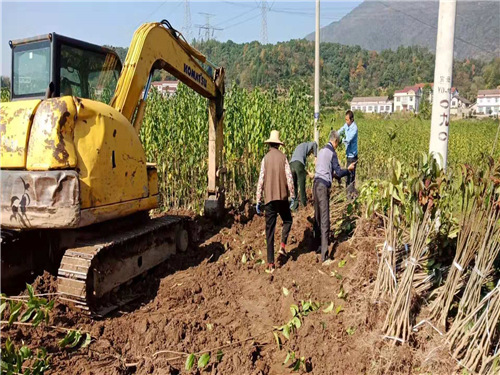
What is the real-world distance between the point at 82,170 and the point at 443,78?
4.06 meters

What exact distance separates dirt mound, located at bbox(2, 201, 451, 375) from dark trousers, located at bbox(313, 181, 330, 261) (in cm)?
29

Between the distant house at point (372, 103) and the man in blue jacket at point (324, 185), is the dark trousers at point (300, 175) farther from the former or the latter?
the distant house at point (372, 103)

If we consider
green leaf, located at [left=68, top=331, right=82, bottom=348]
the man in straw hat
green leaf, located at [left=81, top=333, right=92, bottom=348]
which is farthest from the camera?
the man in straw hat

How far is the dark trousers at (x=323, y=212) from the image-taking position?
6270 millimetres

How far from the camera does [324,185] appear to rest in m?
6.49

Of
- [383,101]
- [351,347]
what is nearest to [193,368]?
[351,347]

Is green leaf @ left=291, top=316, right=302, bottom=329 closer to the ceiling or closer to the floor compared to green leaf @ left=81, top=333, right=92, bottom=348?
closer to the ceiling

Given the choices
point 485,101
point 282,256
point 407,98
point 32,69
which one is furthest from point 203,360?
point 407,98

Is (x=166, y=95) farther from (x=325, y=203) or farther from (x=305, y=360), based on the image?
(x=305, y=360)

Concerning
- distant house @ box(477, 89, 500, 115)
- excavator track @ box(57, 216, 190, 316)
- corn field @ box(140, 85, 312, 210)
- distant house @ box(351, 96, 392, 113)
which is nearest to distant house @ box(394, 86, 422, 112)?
distant house @ box(351, 96, 392, 113)

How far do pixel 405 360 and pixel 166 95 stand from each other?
395 inches

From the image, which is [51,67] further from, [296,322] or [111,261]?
[296,322]

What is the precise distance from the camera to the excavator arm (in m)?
5.72

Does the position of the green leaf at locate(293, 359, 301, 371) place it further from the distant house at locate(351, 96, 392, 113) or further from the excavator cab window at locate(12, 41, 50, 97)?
the distant house at locate(351, 96, 392, 113)
